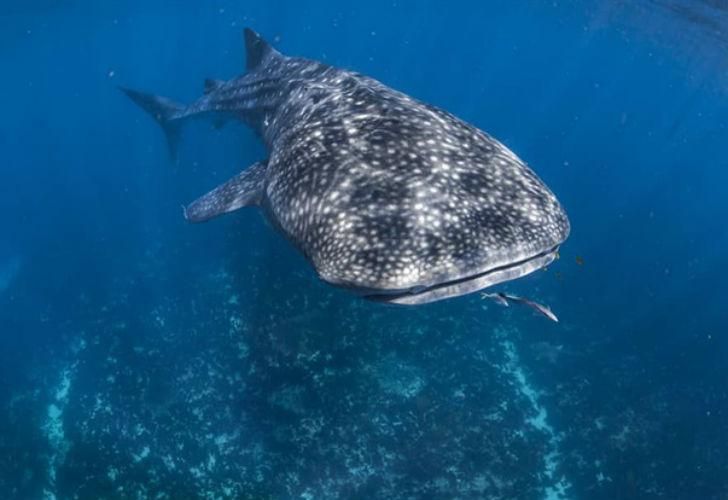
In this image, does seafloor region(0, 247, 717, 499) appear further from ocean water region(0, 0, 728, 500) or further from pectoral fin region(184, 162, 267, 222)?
pectoral fin region(184, 162, 267, 222)

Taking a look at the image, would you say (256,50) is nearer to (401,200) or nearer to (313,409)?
(401,200)

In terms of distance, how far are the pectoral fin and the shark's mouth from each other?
3419 millimetres

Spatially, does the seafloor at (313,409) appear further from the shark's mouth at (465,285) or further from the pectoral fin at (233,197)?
the shark's mouth at (465,285)

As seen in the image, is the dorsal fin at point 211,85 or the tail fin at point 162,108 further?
the tail fin at point 162,108

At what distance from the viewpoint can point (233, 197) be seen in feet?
25.2

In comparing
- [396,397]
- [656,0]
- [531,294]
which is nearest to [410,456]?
[396,397]

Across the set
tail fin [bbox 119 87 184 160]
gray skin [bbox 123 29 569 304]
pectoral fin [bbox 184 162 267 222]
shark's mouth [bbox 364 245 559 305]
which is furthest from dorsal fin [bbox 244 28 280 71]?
shark's mouth [bbox 364 245 559 305]

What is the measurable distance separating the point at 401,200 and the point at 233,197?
379 centimetres

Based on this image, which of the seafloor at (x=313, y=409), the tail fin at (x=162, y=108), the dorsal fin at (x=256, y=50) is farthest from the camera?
the tail fin at (x=162, y=108)

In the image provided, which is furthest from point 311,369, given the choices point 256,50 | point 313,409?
point 256,50

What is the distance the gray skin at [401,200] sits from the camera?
4238mm

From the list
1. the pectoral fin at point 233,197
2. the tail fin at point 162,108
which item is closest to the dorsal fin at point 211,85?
the tail fin at point 162,108

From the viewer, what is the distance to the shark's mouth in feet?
13.9

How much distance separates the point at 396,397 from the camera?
44.3ft
